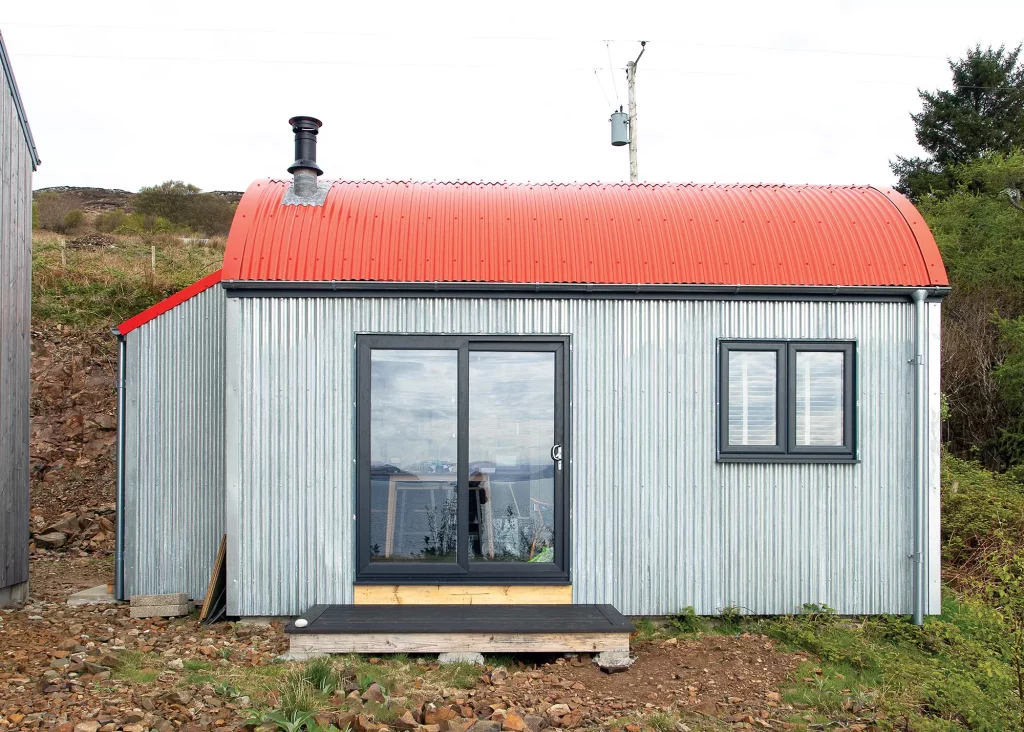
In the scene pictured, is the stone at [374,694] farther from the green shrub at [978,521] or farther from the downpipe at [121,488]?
the green shrub at [978,521]

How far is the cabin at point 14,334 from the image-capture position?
728cm

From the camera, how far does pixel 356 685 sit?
5.12 meters

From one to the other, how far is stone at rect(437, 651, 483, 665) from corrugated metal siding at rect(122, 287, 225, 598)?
2.70 m

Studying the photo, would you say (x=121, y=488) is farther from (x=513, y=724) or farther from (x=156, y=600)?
(x=513, y=724)

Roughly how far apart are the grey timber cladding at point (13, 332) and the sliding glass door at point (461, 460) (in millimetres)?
3522

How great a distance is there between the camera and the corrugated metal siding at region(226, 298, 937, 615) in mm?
6594

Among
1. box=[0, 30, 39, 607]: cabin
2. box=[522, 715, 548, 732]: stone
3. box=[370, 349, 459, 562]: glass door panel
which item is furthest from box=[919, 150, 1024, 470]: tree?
box=[0, 30, 39, 607]: cabin

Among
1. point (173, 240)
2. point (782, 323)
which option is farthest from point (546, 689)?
point (173, 240)

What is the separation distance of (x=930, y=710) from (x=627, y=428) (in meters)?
2.97

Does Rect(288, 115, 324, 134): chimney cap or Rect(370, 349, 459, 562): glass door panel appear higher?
Rect(288, 115, 324, 134): chimney cap

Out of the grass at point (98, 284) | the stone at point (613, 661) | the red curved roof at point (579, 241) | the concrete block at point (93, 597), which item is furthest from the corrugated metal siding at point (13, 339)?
the grass at point (98, 284)

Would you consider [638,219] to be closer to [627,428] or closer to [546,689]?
[627,428]

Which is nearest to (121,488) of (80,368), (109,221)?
(80,368)

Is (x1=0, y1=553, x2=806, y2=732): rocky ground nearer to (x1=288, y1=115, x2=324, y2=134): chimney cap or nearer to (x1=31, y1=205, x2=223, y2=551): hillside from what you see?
(x1=288, y1=115, x2=324, y2=134): chimney cap
